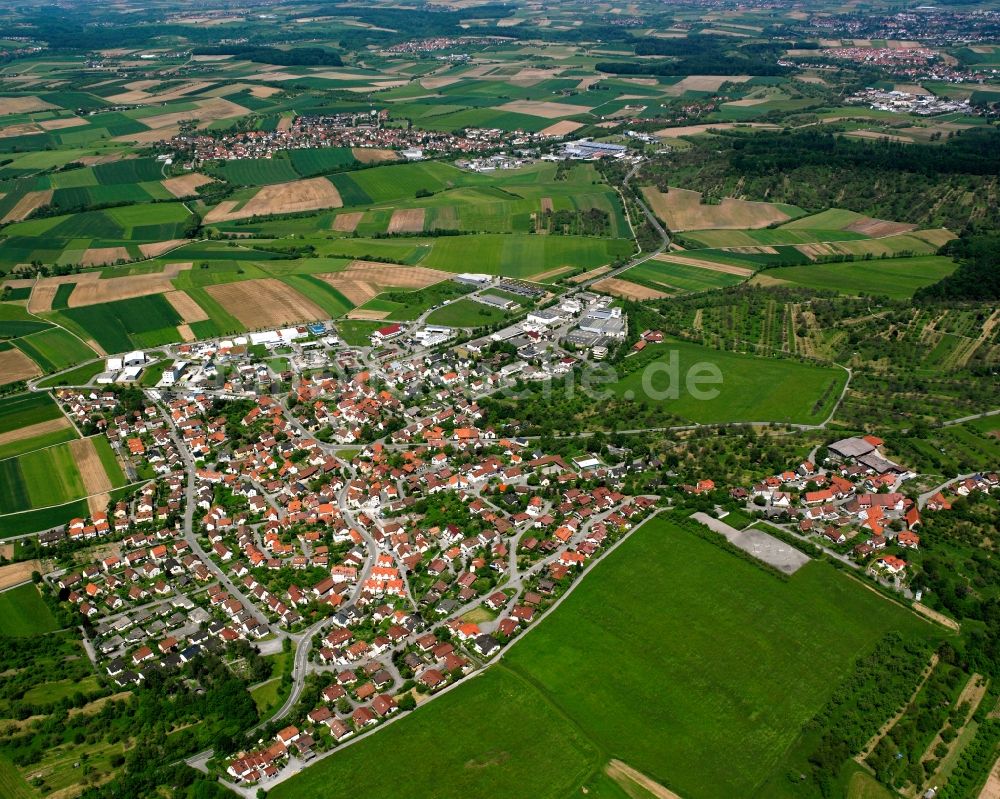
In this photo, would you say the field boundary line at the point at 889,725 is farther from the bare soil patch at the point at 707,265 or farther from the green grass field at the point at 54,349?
the green grass field at the point at 54,349

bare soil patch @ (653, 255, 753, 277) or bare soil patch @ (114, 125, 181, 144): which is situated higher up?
bare soil patch @ (114, 125, 181, 144)

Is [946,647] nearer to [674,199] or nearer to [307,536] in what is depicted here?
[307,536]

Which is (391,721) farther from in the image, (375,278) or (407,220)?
(407,220)

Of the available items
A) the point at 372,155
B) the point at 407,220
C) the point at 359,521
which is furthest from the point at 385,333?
the point at 372,155

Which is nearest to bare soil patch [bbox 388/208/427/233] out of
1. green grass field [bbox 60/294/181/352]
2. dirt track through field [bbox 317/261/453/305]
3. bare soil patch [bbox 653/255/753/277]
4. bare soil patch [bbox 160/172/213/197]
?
dirt track through field [bbox 317/261/453/305]

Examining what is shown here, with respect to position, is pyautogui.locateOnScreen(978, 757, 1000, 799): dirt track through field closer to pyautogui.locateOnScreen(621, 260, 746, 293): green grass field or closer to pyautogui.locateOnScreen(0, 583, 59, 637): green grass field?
pyautogui.locateOnScreen(0, 583, 59, 637): green grass field

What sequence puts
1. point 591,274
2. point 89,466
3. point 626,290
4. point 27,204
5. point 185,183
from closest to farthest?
point 89,466 → point 626,290 → point 591,274 → point 27,204 → point 185,183
